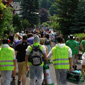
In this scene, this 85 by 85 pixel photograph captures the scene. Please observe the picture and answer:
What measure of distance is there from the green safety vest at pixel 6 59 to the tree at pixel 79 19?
21.7m

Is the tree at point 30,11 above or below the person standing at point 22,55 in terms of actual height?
above

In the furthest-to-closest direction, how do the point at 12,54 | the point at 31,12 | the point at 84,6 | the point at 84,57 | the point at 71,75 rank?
the point at 31,12, the point at 84,6, the point at 84,57, the point at 71,75, the point at 12,54

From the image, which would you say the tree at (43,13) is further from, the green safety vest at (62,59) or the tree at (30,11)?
the green safety vest at (62,59)

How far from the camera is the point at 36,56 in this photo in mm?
6219

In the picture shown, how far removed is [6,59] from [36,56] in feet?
2.96

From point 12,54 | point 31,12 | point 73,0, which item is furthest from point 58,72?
point 31,12

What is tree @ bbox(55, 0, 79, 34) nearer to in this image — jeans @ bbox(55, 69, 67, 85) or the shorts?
the shorts

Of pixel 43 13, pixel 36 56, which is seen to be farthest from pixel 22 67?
pixel 43 13

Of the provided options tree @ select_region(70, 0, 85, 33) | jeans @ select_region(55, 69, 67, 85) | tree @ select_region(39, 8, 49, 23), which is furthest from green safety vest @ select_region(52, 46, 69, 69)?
tree @ select_region(39, 8, 49, 23)

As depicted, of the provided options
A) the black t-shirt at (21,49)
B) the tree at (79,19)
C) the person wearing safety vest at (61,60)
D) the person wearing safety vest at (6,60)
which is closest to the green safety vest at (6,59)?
the person wearing safety vest at (6,60)

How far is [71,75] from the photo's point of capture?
23.4 ft

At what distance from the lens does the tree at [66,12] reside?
3061 centimetres

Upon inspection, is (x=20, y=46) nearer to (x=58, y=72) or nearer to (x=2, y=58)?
(x=2, y=58)

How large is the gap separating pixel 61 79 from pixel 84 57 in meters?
2.21
